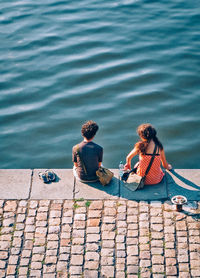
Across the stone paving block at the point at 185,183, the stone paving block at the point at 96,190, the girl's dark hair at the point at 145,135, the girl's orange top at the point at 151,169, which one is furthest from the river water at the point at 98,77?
the girl's dark hair at the point at 145,135

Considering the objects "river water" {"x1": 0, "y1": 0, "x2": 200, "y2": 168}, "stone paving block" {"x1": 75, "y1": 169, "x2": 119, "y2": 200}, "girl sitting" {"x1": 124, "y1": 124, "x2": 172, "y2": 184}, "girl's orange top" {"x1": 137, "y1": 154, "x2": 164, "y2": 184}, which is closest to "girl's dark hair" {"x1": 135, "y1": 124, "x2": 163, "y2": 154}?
"girl sitting" {"x1": 124, "y1": 124, "x2": 172, "y2": 184}

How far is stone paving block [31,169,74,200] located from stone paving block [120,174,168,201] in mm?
1001

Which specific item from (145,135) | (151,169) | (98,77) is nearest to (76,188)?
(151,169)

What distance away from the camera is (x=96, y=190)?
7727mm

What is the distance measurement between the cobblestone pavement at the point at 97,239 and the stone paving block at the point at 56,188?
0.54ft

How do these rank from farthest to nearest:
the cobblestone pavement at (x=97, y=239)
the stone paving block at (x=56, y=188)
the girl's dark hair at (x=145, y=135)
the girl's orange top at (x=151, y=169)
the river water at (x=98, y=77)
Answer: the river water at (x=98, y=77) → the stone paving block at (x=56, y=188) → the girl's orange top at (x=151, y=169) → the girl's dark hair at (x=145, y=135) → the cobblestone pavement at (x=97, y=239)

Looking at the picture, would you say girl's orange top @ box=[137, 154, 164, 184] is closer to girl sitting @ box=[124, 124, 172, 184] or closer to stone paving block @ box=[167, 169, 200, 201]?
girl sitting @ box=[124, 124, 172, 184]

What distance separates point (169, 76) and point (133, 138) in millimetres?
2844

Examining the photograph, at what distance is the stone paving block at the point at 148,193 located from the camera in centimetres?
749

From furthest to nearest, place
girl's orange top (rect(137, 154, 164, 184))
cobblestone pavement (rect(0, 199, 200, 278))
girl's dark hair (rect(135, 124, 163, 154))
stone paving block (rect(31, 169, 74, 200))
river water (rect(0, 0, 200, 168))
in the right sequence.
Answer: river water (rect(0, 0, 200, 168))
stone paving block (rect(31, 169, 74, 200))
girl's orange top (rect(137, 154, 164, 184))
girl's dark hair (rect(135, 124, 163, 154))
cobblestone pavement (rect(0, 199, 200, 278))

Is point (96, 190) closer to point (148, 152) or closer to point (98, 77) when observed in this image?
point (148, 152)

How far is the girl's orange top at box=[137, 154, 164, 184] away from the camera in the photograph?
24.6 feet

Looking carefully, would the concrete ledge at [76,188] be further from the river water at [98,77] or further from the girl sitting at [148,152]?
the river water at [98,77]

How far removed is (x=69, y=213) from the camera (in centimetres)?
730
